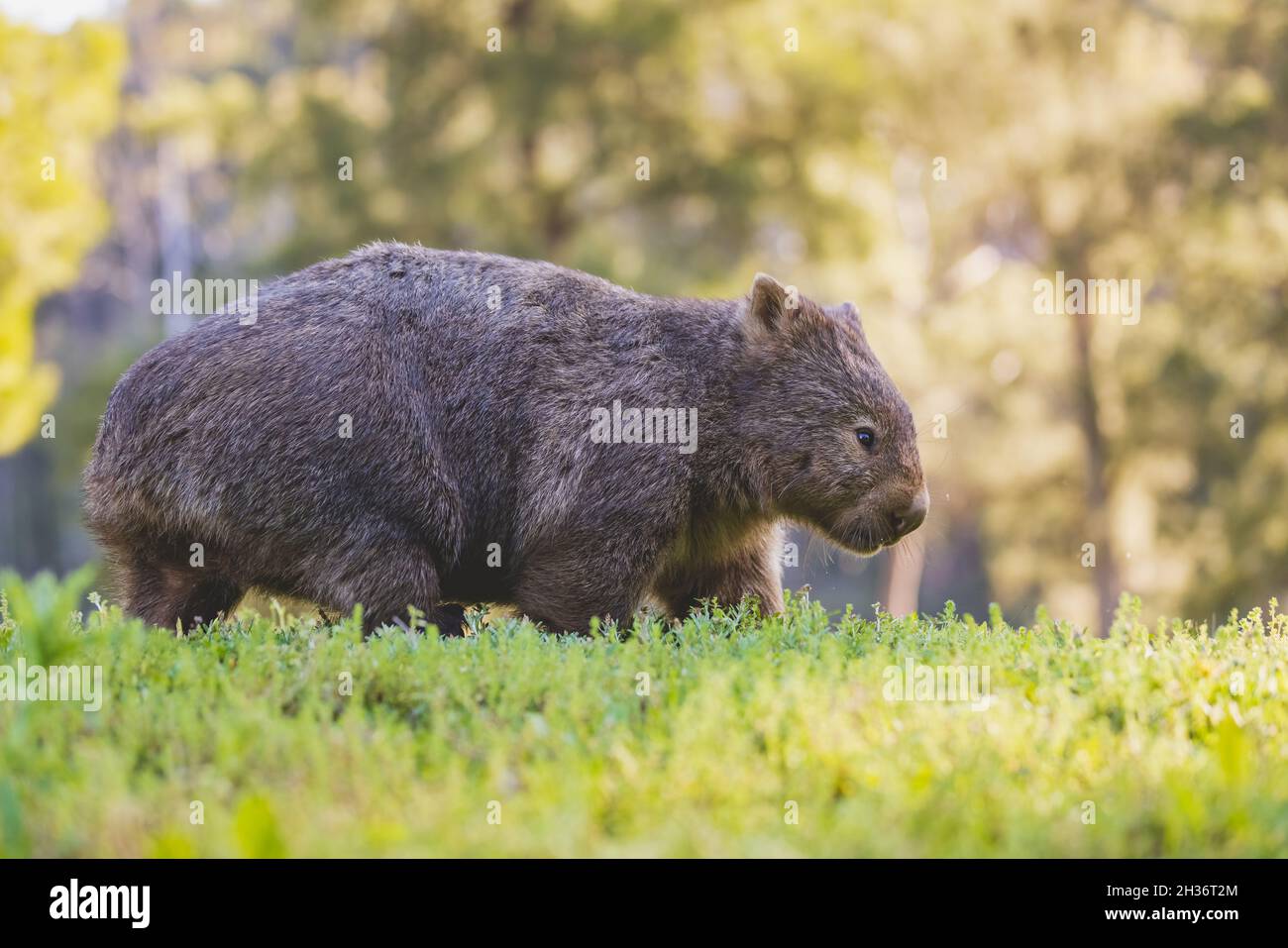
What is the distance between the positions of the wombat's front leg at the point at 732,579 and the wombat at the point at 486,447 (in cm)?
2

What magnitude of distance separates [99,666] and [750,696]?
8.39 feet

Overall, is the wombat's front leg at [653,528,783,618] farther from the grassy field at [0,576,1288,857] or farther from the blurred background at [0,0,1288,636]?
the blurred background at [0,0,1288,636]

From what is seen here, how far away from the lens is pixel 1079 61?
72.2 ft

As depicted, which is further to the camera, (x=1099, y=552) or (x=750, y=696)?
(x=1099, y=552)
